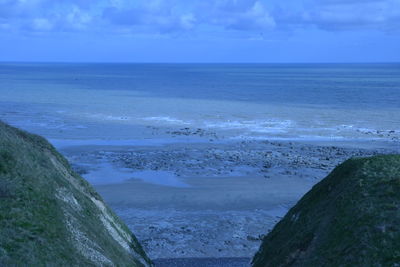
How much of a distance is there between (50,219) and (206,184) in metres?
27.4

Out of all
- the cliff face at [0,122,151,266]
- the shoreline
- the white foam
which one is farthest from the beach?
the cliff face at [0,122,151,266]

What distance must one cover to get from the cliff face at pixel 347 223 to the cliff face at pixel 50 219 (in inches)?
364

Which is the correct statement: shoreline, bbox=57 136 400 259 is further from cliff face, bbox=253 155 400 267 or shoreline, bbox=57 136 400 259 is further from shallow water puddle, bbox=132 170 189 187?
cliff face, bbox=253 155 400 267

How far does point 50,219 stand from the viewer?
68.3 feet

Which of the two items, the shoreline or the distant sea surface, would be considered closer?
the shoreline

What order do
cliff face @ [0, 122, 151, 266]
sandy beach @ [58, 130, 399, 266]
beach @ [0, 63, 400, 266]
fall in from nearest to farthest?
cliff face @ [0, 122, 151, 266] → sandy beach @ [58, 130, 399, 266] → beach @ [0, 63, 400, 266]

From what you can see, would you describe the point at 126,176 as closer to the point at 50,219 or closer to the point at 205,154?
the point at 205,154

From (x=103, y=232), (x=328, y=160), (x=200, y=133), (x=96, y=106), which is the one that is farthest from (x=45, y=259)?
(x=96, y=106)

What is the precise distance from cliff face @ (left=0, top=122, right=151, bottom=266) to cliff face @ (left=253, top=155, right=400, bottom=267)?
364 inches

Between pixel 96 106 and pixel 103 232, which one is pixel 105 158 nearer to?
pixel 103 232

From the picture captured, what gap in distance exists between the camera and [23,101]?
122375mm

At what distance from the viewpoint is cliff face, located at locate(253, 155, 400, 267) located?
64.0 ft

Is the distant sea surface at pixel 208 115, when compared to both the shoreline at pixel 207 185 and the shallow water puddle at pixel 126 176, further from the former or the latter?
the shallow water puddle at pixel 126 176

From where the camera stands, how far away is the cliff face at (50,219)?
18.3 meters
